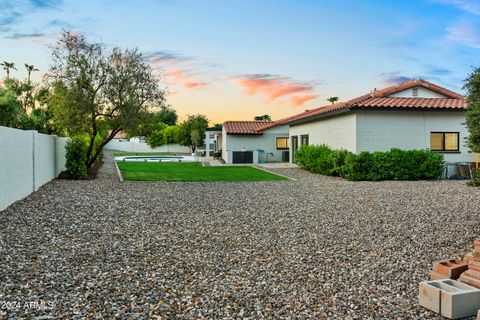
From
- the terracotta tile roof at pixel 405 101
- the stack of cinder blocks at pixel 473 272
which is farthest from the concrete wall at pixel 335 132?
the stack of cinder blocks at pixel 473 272

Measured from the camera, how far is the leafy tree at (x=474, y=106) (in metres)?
8.49

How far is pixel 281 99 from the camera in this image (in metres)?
30.3

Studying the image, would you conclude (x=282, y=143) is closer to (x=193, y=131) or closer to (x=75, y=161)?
(x=193, y=131)

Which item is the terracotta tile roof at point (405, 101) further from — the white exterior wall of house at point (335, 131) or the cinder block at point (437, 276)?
the cinder block at point (437, 276)

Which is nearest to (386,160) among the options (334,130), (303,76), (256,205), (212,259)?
(334,130)

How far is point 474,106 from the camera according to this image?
28.3 feet

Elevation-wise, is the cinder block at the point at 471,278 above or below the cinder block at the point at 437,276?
above

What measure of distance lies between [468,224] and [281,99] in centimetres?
2169

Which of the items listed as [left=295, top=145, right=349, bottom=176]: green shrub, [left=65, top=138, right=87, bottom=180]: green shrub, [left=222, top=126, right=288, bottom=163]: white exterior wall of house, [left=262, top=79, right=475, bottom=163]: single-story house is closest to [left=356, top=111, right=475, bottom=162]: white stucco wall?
[left=262, top=79, right=475, bottom=163]: single-story house

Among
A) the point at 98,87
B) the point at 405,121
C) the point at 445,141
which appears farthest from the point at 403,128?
the point at 98,87

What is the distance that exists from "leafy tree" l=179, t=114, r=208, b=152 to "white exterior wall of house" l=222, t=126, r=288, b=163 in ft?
53.6

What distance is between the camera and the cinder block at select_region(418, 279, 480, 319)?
4520 mm

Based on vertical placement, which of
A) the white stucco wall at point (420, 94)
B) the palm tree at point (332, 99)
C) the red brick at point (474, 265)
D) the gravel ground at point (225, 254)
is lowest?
the gravel ground at point (225, 254)

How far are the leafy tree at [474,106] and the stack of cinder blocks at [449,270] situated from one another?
13.0ft
